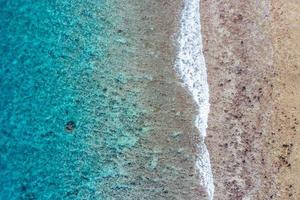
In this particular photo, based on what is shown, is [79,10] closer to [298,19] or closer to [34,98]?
[34,98]

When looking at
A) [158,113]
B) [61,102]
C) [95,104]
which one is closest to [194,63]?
[158,113]

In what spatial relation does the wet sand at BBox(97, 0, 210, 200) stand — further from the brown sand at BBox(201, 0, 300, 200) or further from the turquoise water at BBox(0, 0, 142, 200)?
the brown sand at BBox(201, 0, 300, 200)

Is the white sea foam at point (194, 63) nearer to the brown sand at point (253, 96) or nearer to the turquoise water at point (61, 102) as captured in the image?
the brown sand at point (253, 96)

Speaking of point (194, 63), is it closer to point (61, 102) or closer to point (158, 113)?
point (158, 113)

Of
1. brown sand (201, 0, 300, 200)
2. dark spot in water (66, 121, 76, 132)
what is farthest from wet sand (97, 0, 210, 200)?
dark spot in water (66, 121, 76, 132)

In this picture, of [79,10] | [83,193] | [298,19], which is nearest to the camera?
[83,193]

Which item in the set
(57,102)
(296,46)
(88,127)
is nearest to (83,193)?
(88,127)

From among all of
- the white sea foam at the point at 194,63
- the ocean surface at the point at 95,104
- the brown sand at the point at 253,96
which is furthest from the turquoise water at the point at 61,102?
the brown sand at the point at 253,96
